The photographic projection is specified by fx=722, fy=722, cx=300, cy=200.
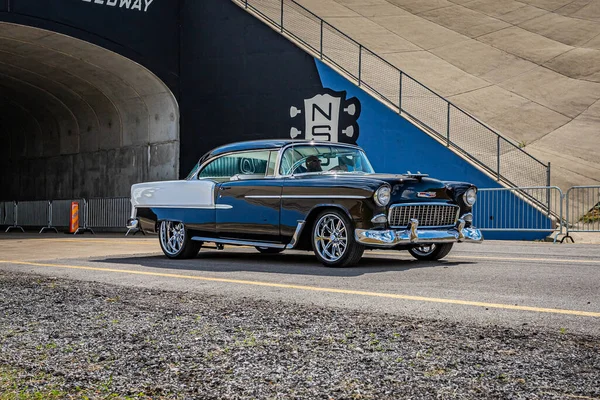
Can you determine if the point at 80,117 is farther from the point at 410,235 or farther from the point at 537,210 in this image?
the point at 410,235

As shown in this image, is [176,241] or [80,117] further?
[80,117]

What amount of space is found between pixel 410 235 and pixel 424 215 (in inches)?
18.7

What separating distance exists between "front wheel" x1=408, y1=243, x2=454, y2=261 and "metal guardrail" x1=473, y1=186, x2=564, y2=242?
24.1ft

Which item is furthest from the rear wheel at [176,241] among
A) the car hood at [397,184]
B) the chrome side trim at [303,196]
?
the car hood at [397,184]

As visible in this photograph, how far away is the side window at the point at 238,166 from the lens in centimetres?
982

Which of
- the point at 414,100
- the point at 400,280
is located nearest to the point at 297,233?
the point at 400,280

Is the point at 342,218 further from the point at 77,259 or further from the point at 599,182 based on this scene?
the point at 599,182

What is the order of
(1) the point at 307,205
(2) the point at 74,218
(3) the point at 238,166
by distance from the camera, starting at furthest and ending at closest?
(2) the point at 74,218
(3) the point at 238,166
(1) the point at 307,205

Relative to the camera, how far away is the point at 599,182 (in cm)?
2277

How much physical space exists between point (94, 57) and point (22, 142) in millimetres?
12414

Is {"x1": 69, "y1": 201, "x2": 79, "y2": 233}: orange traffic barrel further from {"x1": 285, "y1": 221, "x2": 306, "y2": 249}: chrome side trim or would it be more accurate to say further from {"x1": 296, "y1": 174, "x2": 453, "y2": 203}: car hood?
{"x1": 285, "y1": 221, "x2": 306, "y2": 249}: chrome side trim

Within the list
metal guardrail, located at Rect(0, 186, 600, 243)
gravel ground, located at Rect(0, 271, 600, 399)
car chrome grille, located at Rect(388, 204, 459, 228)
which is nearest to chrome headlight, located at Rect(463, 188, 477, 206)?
car chrome grille, located at Rect(388, 204, 459, 228)

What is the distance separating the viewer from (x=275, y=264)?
9.61 metres

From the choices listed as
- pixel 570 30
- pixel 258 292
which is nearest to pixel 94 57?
pixel 258 292
